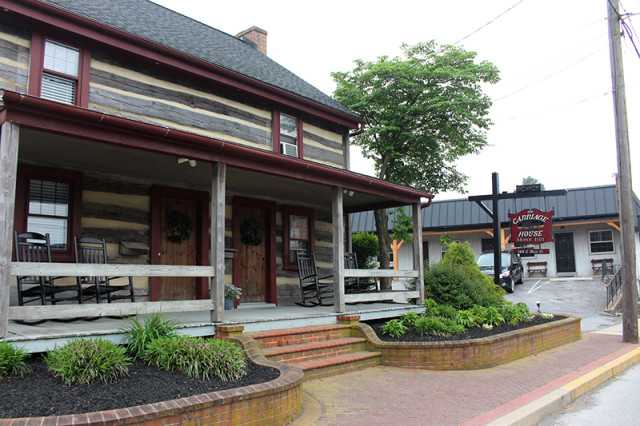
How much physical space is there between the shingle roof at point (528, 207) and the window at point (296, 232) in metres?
10.5

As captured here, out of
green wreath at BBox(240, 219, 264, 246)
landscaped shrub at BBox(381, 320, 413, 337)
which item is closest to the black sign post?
landscaped shrub at BBox(381, 320, 413, 337)

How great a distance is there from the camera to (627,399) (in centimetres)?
627

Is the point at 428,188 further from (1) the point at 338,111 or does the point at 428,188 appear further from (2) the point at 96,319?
(2) the point at 96,319

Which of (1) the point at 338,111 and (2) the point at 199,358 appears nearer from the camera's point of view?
(2) the point at 199,358

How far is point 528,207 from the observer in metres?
22.0

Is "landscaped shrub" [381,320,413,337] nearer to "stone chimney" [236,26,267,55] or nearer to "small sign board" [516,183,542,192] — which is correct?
"small sign board" [516,183,542,192]

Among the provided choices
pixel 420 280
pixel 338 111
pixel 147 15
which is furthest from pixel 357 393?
pixel 147 15

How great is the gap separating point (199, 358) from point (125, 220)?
156 inches

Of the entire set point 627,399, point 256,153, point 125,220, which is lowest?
point 627,399

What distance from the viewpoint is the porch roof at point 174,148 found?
207 inches

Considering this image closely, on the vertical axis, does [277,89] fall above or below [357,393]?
above

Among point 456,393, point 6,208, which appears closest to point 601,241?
point 456,393

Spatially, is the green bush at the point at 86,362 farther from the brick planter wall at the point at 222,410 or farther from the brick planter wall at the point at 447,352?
the brick planter wall at the point at 447,352

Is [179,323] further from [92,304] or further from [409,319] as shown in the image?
[409,319]
